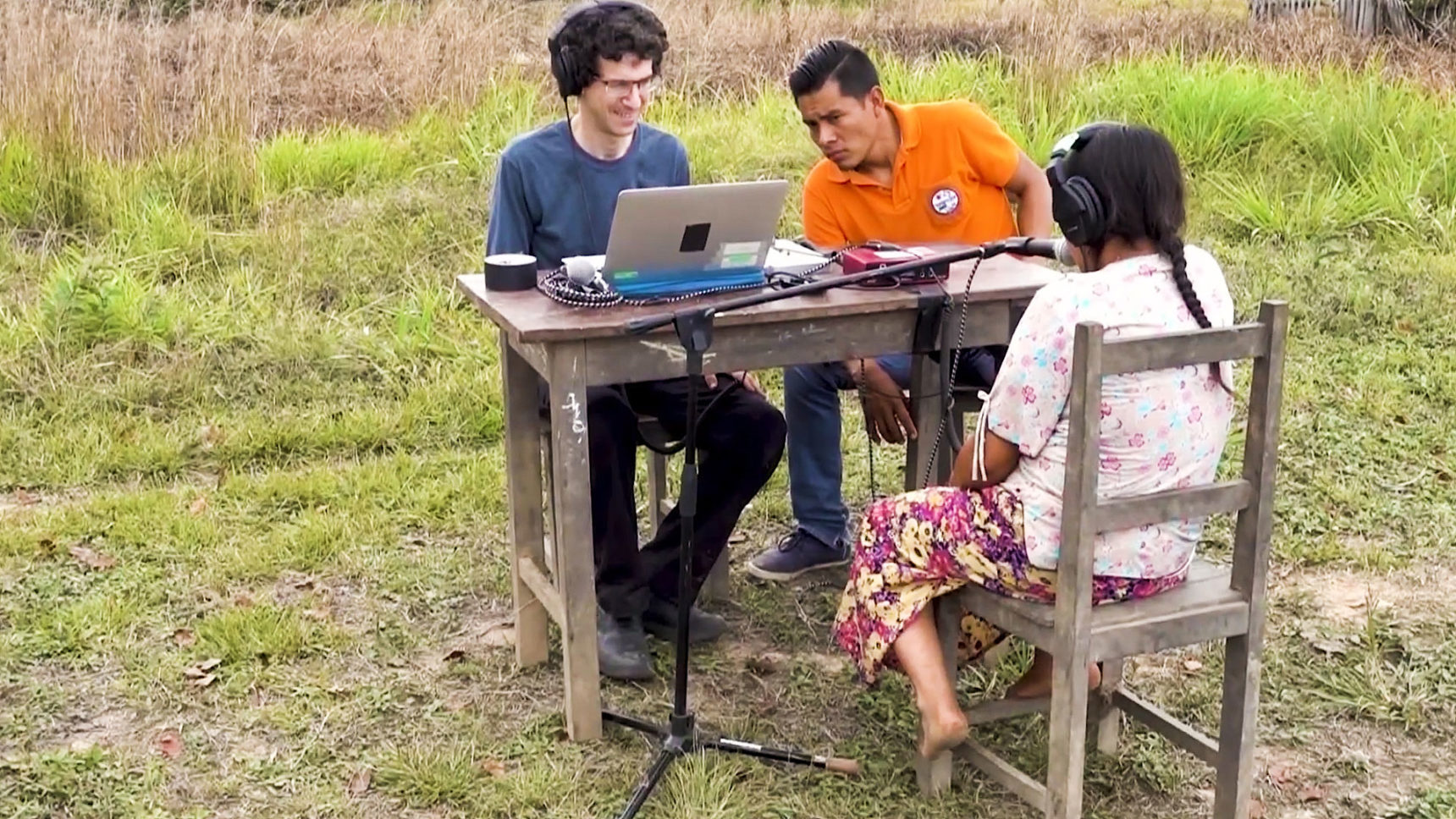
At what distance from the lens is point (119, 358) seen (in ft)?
19.9

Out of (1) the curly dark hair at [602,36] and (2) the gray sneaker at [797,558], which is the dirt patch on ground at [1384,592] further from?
(1) the curly dark hair at [602,36]

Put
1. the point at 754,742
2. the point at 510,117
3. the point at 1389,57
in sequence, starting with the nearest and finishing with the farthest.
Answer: the point at 754,742 → the point at 510,117 → the point at 1389,57

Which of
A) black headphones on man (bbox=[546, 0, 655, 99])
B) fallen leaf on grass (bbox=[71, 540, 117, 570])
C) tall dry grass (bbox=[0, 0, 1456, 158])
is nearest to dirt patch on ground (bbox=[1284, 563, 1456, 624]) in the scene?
black headphones on man (bbox=[546, 0, 655, 99])

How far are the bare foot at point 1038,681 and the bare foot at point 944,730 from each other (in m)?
0.26

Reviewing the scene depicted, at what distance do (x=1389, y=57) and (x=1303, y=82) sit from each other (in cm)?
187

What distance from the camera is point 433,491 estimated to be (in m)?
5.18

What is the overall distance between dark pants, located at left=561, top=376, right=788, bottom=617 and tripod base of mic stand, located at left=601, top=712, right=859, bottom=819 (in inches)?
19.3

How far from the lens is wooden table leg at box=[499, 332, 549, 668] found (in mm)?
3871

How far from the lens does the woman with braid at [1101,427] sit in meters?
2.90

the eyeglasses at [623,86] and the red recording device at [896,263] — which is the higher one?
the eyeglasses at [623,86]

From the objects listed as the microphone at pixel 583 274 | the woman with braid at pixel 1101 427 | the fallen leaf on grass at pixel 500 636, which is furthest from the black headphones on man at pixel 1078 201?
the fallen leaf on grass at pixel 500 636

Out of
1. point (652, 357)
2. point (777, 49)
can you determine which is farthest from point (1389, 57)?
point (652, 357)

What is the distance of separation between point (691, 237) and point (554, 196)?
76cm

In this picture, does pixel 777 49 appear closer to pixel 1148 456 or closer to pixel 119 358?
pixel 119 358
